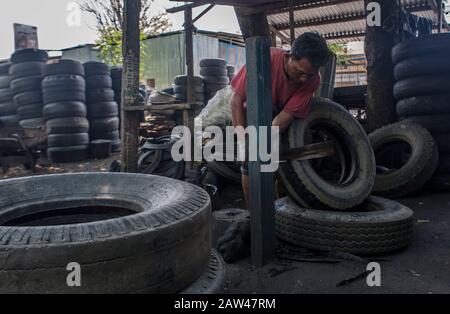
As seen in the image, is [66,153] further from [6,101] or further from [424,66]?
[424,66]

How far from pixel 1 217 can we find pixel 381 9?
4.98 m

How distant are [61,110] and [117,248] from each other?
667 cm

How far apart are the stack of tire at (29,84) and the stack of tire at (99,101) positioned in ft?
2.98

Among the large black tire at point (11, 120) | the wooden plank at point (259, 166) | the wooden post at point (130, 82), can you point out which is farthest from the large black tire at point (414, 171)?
the large black tire at point (11, 120)

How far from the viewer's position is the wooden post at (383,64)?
4.91 meters

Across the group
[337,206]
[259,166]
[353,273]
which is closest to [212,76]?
[337,206]

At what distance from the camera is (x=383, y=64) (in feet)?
16.1

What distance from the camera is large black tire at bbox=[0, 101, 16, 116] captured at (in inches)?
315

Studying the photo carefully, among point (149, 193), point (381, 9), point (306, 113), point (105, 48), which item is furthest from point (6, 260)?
point (105, 48)

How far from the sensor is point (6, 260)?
4.15ft

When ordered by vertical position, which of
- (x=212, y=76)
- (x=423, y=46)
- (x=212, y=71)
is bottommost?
(x=423, y=46)

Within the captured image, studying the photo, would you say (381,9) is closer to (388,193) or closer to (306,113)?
(388,193)

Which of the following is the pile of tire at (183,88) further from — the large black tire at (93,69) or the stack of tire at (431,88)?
the stack of tire at (431,88)

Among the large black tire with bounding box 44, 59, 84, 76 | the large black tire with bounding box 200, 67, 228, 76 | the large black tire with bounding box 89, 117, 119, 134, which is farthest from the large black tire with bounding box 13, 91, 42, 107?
the large black tire with bounding box 200, 67, 228, 76
